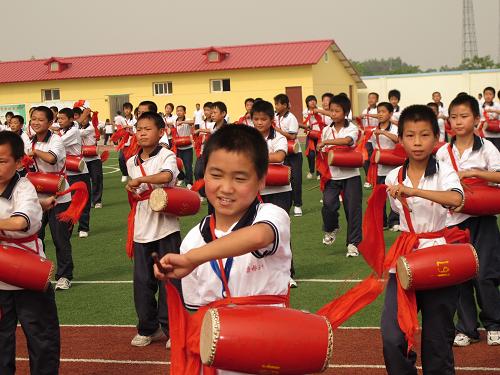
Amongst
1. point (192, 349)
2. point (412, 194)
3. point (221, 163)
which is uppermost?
point (221, 163)

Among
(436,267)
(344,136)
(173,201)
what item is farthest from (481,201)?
(344,136)

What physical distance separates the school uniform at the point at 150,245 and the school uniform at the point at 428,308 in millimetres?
2167

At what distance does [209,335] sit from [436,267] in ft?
6.09

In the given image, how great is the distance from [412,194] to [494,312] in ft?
6.66

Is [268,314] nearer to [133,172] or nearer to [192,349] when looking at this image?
[192,349]

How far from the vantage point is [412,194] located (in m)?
4.07

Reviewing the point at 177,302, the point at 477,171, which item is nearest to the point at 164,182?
the point at 477,171

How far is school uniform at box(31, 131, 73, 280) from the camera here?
27.1 ft

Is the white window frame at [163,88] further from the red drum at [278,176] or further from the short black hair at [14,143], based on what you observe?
the short black hair at [14,143]

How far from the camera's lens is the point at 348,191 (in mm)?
9344

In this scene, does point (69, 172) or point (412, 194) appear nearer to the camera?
point (412, 194)

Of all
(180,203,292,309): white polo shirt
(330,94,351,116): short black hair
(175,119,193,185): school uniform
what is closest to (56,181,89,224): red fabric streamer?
(180,203,292,309): white polo shirt

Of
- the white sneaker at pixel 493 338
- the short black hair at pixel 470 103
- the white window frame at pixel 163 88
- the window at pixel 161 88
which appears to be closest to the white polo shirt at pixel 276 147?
the short black hair at pixel 470 103

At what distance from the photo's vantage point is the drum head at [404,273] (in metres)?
4.16
